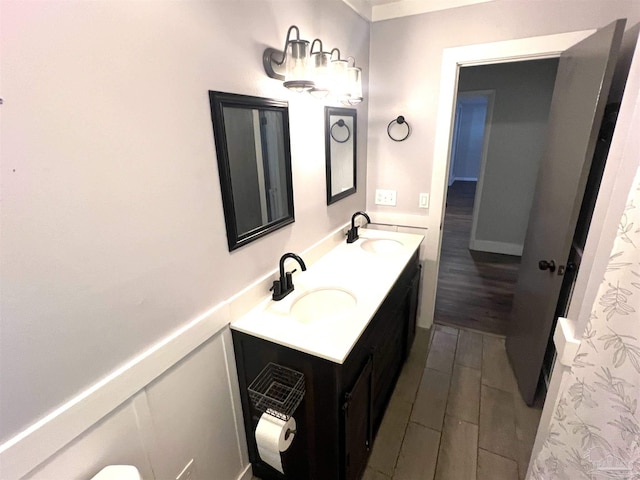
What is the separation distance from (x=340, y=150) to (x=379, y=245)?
698 millimetres

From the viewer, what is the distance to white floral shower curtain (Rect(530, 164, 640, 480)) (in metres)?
0.75

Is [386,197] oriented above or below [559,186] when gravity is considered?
below

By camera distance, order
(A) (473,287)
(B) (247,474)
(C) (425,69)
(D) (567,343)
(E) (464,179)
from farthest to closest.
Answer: (E) (464,179) < (A) (473,287) < (C) (425,69) < (B) (247,474) < (D) (567,343)

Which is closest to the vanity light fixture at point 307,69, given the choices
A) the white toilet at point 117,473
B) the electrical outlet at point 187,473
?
the white toilet at point 117,473

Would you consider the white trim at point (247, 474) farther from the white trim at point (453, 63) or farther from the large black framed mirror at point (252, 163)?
the white trim at point (453, 63)

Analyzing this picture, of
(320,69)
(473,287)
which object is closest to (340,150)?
(320,69)

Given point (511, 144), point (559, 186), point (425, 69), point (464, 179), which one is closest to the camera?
point (559, 186)

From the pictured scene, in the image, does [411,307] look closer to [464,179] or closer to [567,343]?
[567,343]

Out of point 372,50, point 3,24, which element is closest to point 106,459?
point 3,24

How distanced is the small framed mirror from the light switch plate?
51cm

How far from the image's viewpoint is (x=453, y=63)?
1.95m

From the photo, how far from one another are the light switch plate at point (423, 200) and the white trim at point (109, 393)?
150cm

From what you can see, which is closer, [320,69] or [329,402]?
[329,402]

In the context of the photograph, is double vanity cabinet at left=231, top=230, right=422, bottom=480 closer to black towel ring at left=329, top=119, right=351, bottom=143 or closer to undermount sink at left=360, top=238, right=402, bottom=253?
undermount sink at left=360, top=238, right=402, bottom=253
